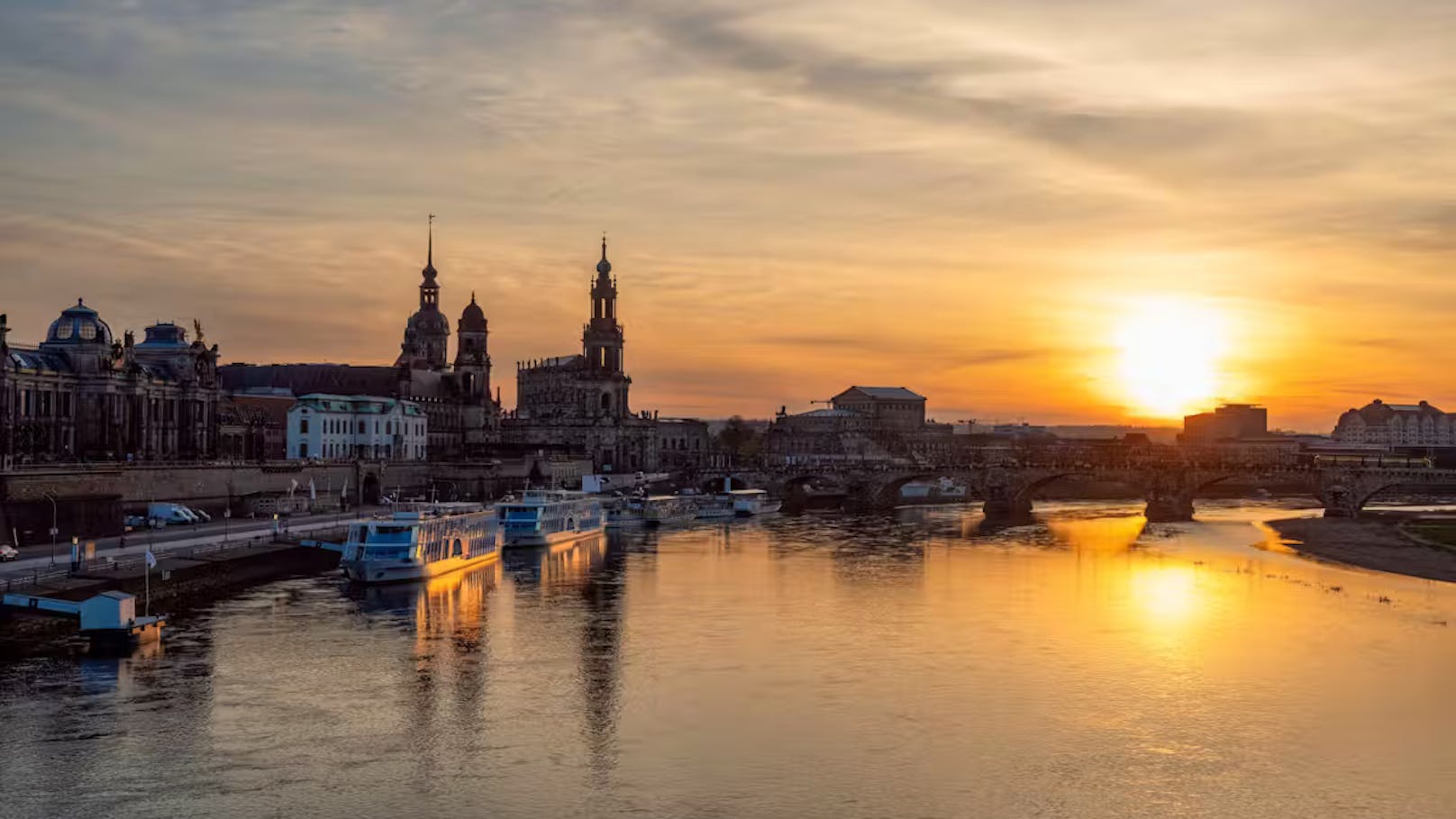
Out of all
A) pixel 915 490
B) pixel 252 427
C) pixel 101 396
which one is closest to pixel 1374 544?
pixel 915 490

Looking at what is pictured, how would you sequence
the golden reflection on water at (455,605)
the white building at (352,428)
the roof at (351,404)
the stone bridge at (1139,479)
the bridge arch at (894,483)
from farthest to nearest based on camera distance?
the bridge arch at (894,483)
the roof at (351,404)
the white building at (352,428)
the stone bridge at (1139,479)
the golden reflection on water at (455,605)

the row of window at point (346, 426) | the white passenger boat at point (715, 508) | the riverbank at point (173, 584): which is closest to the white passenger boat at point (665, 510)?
the white passenger boat at point (715, 508)

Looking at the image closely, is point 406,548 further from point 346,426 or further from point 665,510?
point 346,426

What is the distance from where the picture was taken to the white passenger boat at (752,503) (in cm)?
13675

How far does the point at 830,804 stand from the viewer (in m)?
35.3

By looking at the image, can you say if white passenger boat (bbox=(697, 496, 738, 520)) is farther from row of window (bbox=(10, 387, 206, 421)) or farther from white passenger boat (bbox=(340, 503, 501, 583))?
white passenger boat (bbox=(340, 503, 501, 583))

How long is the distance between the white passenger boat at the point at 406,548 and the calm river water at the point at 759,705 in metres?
1.87

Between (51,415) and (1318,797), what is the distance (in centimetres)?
9351

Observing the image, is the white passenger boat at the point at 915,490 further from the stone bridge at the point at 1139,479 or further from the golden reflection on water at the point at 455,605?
the golden reflection on water at the point at 455,605

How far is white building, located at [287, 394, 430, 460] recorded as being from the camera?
14188 centimetres

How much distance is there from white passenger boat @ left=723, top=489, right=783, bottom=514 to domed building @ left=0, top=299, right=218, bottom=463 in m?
47.6

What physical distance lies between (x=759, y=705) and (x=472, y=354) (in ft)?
464

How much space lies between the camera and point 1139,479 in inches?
5635

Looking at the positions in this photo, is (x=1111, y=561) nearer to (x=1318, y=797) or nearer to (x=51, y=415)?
(x=1318, y=797)
